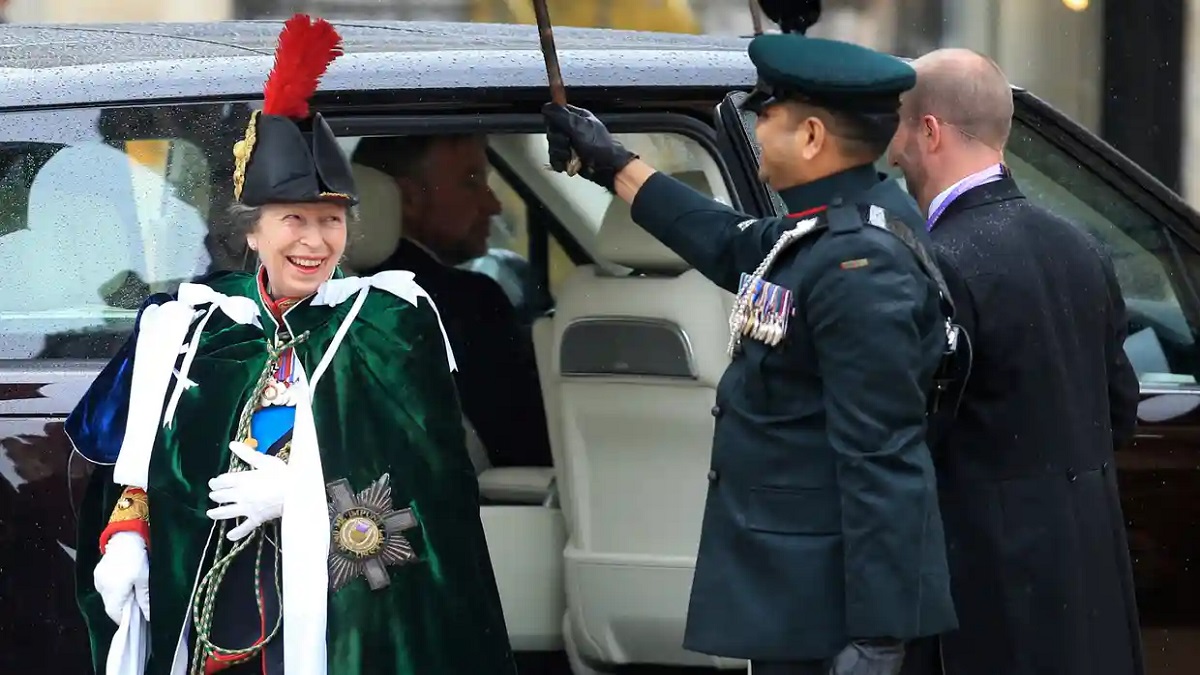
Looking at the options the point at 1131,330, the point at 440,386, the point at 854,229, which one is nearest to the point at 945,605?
the point at 854,229

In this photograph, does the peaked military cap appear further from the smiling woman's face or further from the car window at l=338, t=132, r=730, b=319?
the car window at l=338, t=132, r=730, b=319

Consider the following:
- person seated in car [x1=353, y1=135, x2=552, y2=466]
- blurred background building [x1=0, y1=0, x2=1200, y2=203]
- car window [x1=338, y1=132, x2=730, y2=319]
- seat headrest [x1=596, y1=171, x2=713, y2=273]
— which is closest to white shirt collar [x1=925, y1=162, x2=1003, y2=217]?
seat headrest [x1=596, y1=171, x2=713, y2=273]

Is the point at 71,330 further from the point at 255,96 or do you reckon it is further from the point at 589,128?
the point at 589,128

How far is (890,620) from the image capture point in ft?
8.45

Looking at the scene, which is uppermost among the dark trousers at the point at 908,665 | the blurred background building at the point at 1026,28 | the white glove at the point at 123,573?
the blurred background building at the point at 1026,28

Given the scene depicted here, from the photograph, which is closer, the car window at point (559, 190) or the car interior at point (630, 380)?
the car interior at point (630, 380)

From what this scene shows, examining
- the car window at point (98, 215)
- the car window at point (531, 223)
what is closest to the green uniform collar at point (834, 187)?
the car window at point (98, 215)

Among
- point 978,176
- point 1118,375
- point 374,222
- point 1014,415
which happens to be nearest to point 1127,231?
point 1118,375

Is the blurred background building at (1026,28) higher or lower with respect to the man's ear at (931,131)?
higher

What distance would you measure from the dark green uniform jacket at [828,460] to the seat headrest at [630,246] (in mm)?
854

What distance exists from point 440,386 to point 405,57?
0.81m

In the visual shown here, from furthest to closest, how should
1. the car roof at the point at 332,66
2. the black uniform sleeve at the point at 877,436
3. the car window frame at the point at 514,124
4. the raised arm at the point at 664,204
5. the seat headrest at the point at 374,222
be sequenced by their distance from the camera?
the seat headrest at the point at 374,222 → the car window frame at the point at 514,124 → the car roof at the point at 332,66 → the raised arm at the point at 664,204 → the black uniform sleeve at the point at 877,436

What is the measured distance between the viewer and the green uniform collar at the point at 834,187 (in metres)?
2.78

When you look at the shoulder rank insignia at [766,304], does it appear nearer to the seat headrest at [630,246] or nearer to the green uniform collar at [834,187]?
the green uniform collar at [834,187]
